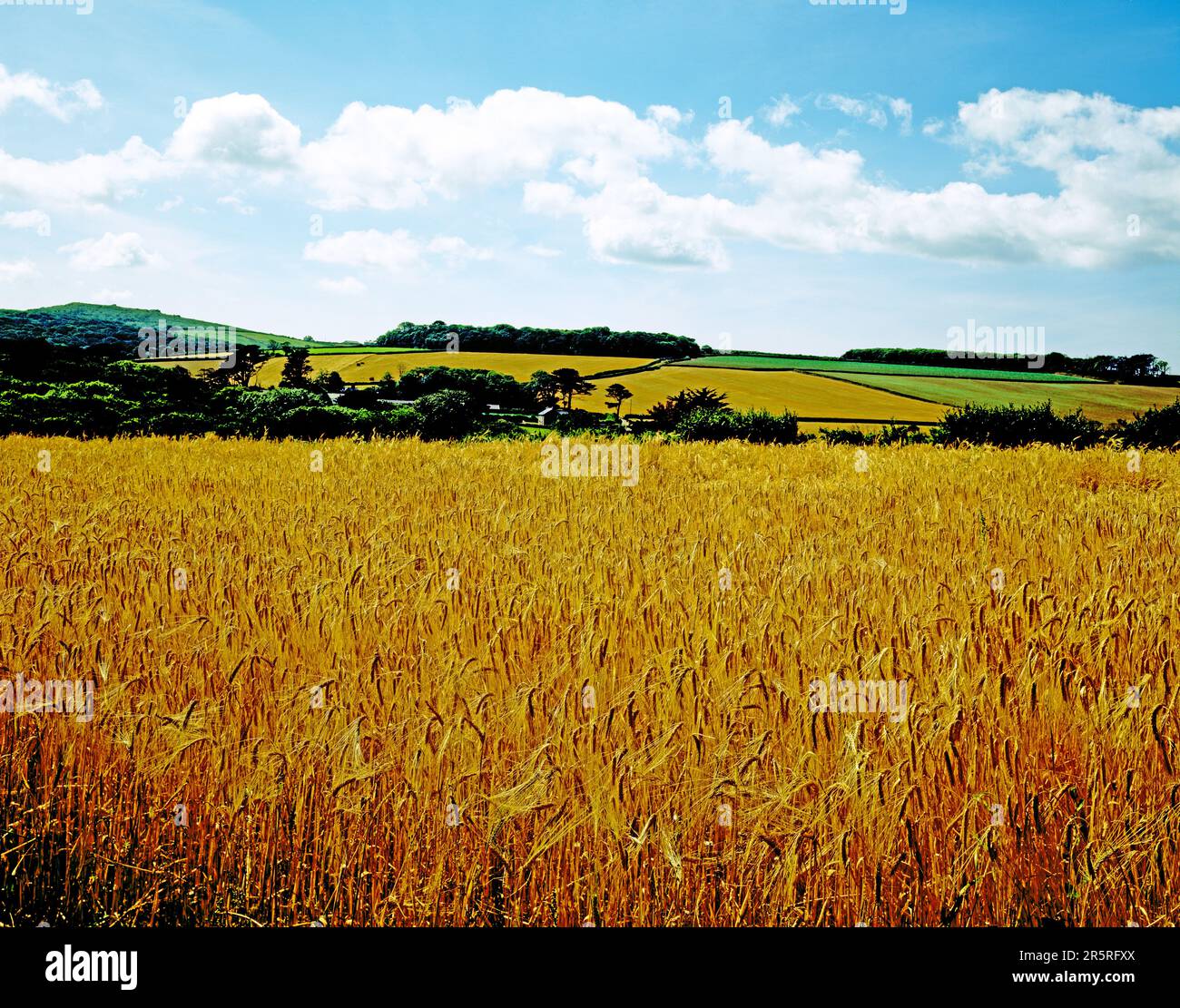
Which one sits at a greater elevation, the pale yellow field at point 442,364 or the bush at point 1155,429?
the pale yellow field at point 442,364

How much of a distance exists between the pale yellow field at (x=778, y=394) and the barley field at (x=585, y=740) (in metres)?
38.6

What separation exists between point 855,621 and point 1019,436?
16.8 m

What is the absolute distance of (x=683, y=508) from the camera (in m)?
7.53

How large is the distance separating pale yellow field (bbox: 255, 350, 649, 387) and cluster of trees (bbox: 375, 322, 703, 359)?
4.51 metres

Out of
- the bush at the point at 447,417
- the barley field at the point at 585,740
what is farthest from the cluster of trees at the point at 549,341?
the barley field at the point at 585,740

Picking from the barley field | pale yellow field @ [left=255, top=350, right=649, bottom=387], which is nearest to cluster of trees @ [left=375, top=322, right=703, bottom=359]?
pale yellow field @ [left=255, top=350, right=649, bottom=387]

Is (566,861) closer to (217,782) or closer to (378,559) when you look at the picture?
(217,782)

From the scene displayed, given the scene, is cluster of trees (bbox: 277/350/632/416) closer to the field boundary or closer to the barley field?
the field boundary

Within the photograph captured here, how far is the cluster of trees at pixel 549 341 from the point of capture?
85.8 metres

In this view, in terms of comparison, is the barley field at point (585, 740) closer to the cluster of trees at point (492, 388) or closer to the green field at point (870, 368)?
the cluster of trees at point (492, 388)

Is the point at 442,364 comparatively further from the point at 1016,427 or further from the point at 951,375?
the point at 1016,427

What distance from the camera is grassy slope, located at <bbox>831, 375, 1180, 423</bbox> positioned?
4762 cm

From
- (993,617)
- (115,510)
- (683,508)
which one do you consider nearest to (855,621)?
(993,617)

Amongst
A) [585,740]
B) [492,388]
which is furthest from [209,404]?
[585,740]
